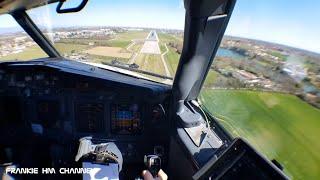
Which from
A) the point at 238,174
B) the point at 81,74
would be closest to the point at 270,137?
the point at 238,174

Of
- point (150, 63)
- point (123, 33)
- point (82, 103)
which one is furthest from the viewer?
point (82, 103)

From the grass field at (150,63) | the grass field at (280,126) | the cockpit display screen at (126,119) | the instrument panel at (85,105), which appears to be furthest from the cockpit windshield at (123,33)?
the grass field at (280,126)

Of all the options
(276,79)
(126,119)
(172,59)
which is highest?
(276,79)

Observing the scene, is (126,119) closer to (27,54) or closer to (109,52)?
(109,52)

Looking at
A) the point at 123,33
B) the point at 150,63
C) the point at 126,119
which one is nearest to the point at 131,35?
the point at 123,33

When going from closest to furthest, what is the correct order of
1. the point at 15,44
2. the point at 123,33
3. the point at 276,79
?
the point at 276,79, the point at 123,33, the point at 15,44

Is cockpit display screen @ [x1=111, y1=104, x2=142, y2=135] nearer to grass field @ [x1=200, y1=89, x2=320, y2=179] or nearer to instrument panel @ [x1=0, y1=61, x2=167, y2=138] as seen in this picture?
instrument panel @ [x1=0, y1=61, x2=167, y2=138]

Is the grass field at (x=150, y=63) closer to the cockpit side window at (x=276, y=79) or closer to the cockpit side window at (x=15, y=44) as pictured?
the cockpit side window at (x=276, y=79)

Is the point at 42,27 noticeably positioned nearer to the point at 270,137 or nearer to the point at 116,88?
the point at 116,88
